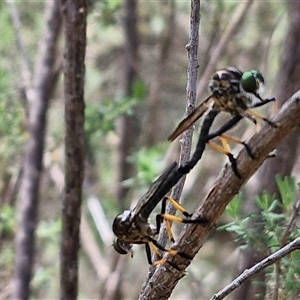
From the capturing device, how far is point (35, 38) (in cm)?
306

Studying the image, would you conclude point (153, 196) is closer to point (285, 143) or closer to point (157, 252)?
point (157, 252)

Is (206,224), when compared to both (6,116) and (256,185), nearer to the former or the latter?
(256,185)

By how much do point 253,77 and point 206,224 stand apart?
0.71 ft

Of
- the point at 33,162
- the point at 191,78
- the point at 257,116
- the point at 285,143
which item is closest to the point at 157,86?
the point at 33,162

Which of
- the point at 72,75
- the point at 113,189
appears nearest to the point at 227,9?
the point at 113,189

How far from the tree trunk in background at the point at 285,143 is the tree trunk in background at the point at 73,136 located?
16.2 inches

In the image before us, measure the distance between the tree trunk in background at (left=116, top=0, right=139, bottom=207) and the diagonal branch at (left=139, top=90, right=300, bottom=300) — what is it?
74.5 inches

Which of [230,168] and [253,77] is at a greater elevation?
[253,77]

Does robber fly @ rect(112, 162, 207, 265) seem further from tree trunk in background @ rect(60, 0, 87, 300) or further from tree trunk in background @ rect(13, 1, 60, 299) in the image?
tree trunk in background @ rect(13, 1, 60, 299)

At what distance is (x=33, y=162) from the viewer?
1812mm

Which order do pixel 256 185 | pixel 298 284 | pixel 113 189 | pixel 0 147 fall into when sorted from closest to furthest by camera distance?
pixel 298 284
pixel 256 185
pixel 0 147
pixel 113 189

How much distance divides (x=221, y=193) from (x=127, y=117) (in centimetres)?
202

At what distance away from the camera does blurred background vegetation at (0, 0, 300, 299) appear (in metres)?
2.11

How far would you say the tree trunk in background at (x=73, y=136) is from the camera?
1.29 meters
